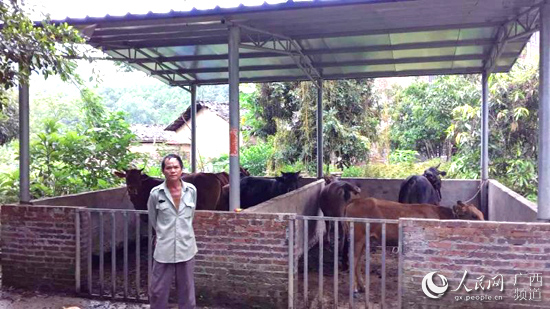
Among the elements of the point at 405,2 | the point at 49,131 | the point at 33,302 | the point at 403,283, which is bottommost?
the point at 33,302

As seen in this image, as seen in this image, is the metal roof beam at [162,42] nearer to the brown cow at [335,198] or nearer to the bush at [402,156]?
the brown cow at [335,198]

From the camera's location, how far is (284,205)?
762 cm

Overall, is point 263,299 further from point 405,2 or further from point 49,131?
point 49,131

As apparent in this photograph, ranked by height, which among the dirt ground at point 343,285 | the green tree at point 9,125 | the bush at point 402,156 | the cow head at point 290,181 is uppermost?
the green tree at point 9,125

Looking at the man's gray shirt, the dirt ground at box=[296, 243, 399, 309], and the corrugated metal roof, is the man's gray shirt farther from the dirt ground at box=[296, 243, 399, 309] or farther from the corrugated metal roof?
the corrugated metal roof

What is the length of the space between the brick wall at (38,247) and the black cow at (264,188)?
446cm

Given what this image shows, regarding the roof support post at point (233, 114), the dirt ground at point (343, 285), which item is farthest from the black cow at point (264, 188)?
the roof support post at point (233, 114)

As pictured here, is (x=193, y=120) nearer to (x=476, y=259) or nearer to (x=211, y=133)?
(x=476, y=259)

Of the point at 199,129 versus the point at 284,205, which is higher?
the point at 199,129

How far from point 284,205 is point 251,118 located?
12250 mm

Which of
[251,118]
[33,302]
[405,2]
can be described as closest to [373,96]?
[251,118]

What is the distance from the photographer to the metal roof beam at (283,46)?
7.00 m

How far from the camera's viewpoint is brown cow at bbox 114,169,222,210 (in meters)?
8.46

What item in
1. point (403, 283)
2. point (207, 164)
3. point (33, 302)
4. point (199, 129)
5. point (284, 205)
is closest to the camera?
point (403, 283)
